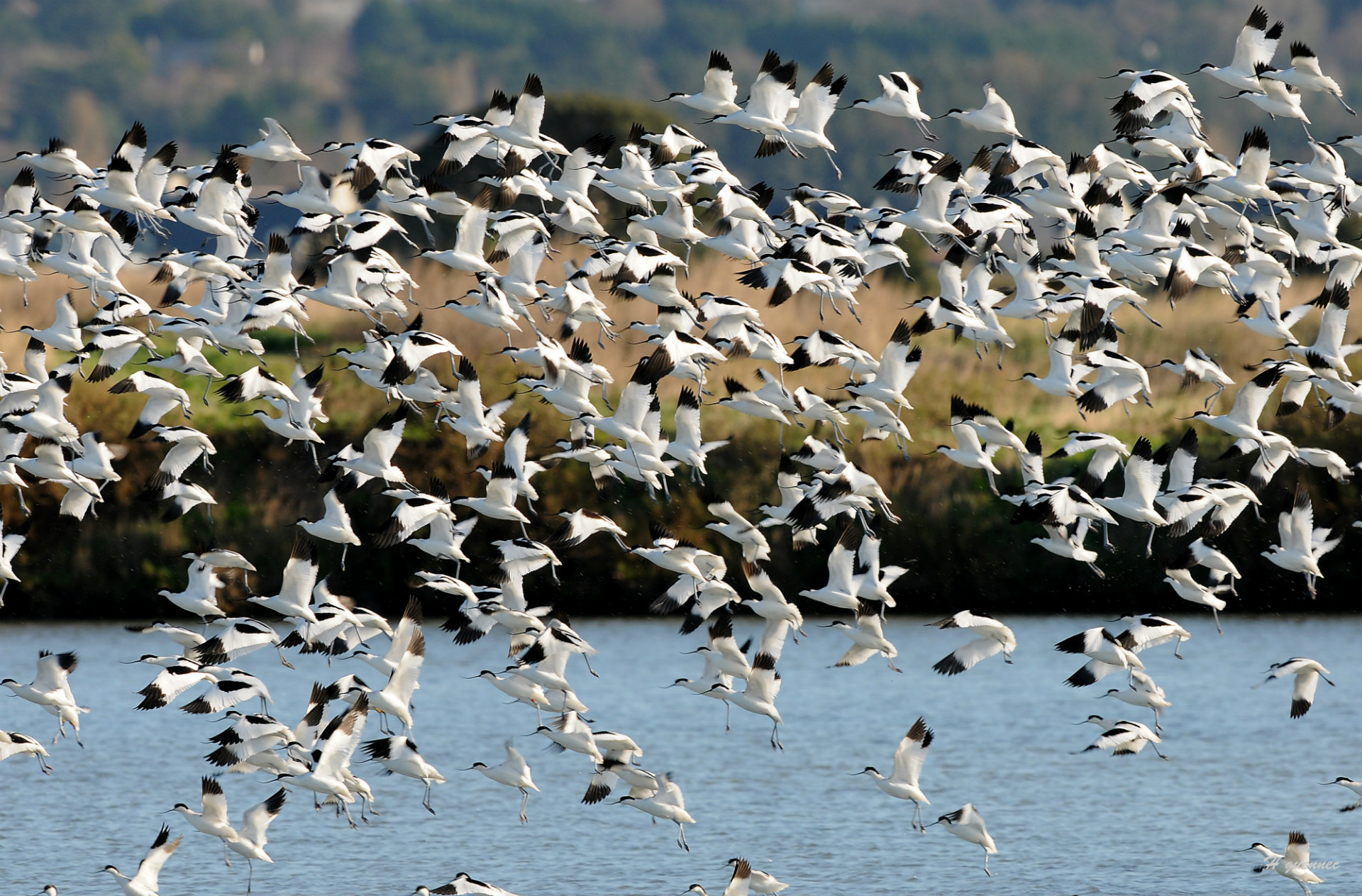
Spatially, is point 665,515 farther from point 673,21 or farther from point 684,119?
point 673,21

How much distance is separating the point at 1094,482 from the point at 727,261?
13614 mm

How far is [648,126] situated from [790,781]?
72.8 feet

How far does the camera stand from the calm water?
56.8 feet

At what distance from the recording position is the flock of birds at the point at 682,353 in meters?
17.4

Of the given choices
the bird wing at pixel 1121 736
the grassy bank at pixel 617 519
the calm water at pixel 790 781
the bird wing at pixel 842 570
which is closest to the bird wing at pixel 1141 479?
the bird wing at pixel 1121 736

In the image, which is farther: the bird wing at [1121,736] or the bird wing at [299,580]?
the bird wing at [299,580]

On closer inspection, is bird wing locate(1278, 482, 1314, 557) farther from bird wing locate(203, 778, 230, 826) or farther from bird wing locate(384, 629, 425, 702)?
bird wing locate(203, 778, 230, 826)

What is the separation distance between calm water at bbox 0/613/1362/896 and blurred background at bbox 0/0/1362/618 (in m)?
0.93

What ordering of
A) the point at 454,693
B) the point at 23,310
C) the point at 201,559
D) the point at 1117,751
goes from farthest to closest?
1. the point at 23,310
2. the point at 454,693
3. the point at 201,559
4. the point at 1117,751

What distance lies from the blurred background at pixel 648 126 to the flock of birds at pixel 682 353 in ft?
8.19

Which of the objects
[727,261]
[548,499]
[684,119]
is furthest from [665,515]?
[684,119]

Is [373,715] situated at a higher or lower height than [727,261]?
lower

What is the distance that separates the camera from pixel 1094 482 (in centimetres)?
1938

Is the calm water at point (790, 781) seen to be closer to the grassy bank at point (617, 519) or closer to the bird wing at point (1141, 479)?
the grassy bank at point (617, 519)
